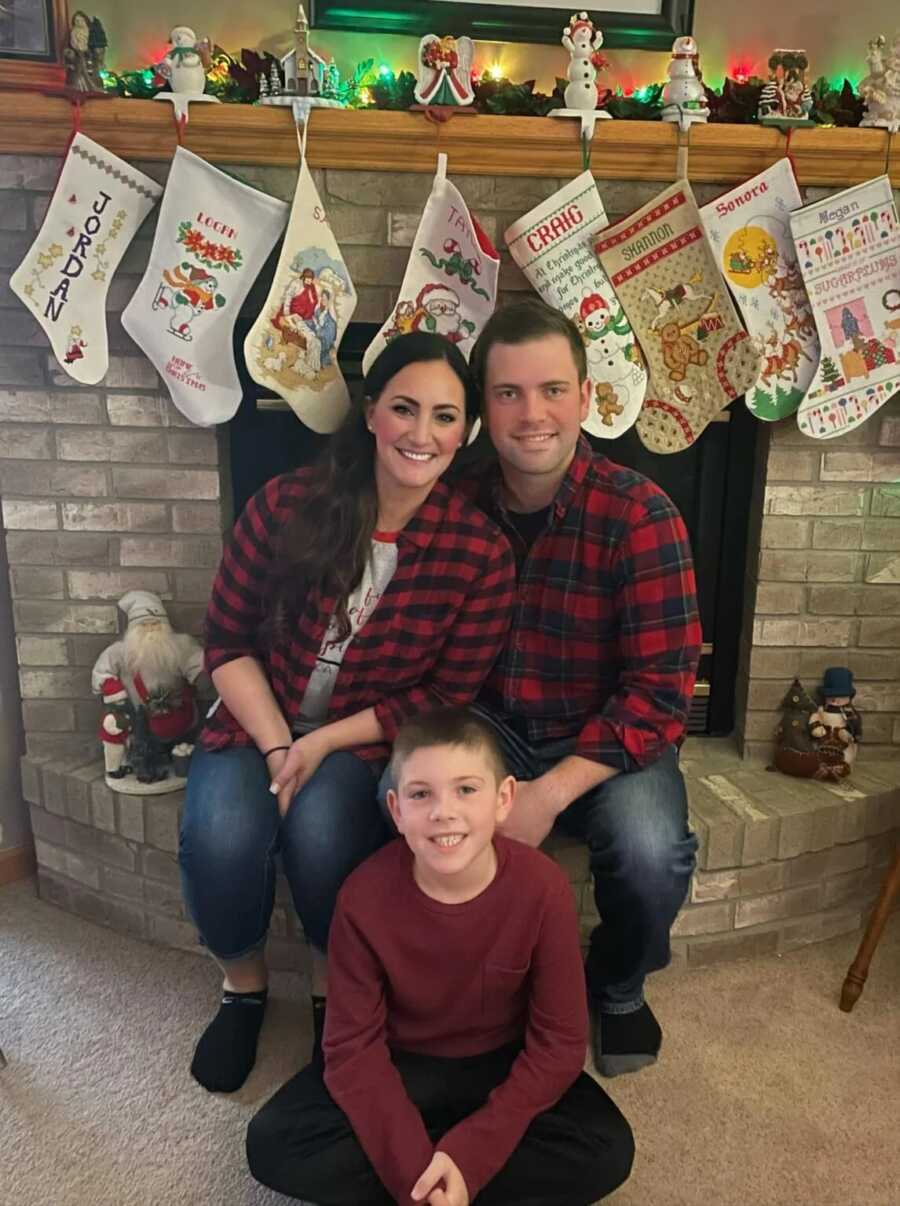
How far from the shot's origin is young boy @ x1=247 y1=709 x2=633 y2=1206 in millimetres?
1237

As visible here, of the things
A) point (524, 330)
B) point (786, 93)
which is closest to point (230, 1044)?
point (524, 330)

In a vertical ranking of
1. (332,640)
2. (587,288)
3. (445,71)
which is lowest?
(332,640)

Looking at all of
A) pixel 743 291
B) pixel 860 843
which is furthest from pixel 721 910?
pixel 743 291

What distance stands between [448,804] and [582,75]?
1275 mm

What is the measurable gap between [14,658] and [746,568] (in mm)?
1477

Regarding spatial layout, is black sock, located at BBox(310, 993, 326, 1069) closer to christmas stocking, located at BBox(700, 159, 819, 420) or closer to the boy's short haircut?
the boy's short haircut

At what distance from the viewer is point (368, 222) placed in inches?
73.0

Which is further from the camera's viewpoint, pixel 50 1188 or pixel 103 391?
pixel 103 391

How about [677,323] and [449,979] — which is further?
[677,323]

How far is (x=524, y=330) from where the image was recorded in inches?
59.9

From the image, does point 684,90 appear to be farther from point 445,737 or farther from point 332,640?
point 445,737

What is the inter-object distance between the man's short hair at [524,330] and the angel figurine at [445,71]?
0.43 m

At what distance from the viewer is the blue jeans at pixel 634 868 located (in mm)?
1491

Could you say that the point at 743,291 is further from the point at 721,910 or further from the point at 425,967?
the point at 425,967
